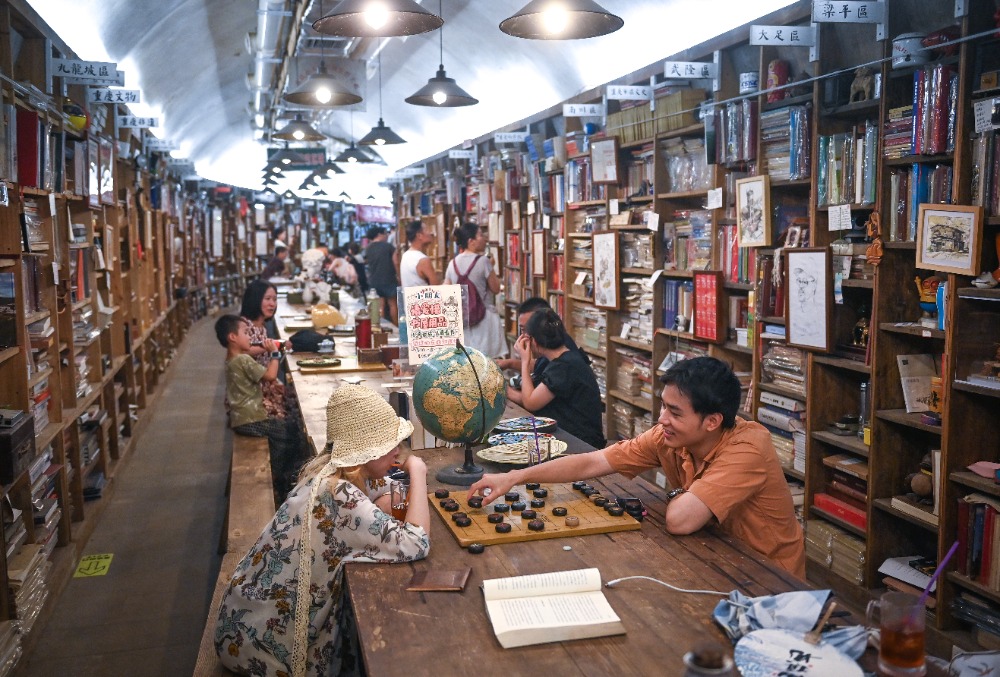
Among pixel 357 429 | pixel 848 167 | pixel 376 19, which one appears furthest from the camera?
pixel 848 167

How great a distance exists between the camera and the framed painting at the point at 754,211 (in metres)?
5.00

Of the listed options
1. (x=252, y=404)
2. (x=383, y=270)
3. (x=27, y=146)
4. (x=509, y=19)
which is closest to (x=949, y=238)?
(x=509, y=19)

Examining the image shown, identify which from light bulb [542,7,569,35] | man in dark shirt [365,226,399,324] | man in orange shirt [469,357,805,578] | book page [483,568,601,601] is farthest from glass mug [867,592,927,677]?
man in dark shirt [365,226,399,324]

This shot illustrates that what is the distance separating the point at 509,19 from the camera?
3812 millimetres

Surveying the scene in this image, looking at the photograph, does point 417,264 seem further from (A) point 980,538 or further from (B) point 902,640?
(B) point 902,640

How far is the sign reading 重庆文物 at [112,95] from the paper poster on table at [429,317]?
3791 mm

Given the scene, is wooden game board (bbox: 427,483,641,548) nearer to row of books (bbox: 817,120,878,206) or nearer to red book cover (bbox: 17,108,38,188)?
row of books (bbox: 817,120,878,206)

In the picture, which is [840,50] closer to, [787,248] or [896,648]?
[787,248]

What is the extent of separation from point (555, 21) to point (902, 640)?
2.77 m

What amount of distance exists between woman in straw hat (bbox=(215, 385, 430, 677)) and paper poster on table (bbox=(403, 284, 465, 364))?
146 centimetres

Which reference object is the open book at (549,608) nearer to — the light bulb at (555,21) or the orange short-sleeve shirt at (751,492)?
the orange short-sleeve shirt at (751,492)

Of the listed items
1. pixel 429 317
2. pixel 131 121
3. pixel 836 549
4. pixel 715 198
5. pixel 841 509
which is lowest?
pixel 836 549

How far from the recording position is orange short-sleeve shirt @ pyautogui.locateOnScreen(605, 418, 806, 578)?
9.04 ft

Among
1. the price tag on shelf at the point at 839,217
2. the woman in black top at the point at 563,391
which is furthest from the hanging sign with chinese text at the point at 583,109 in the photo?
the price tag on shelf at the point at 839,217
